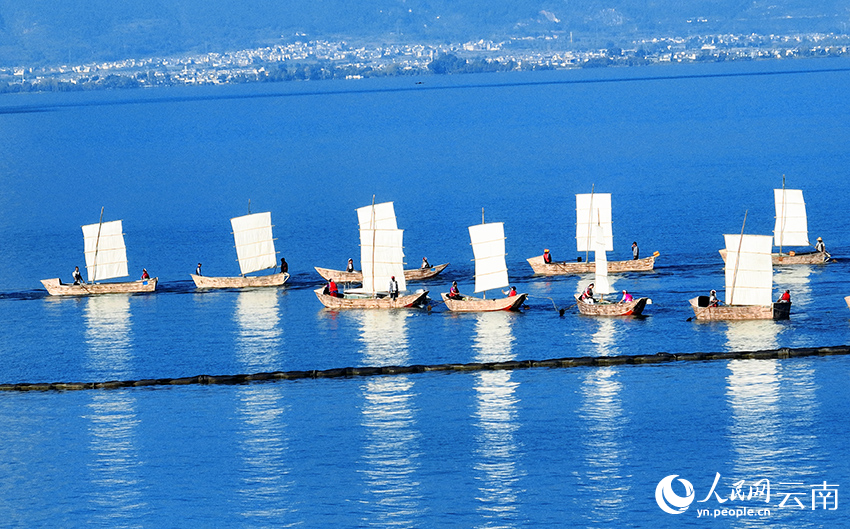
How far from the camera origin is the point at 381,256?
323 feet

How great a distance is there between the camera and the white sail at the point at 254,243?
357 ft

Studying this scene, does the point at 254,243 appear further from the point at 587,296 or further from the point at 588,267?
the point at 587,296

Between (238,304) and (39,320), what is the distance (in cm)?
1568

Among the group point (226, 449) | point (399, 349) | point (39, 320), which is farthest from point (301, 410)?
point (39, 320)

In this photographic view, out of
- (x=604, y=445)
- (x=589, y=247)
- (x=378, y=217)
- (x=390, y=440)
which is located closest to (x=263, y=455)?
(x=390, y=440)

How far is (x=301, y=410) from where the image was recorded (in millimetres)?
71750

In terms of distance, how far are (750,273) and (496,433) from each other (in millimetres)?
30022

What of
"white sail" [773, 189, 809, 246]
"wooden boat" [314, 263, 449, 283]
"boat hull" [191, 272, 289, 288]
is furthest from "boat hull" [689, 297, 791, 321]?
"boat hull" [191, 272, 289, 288]

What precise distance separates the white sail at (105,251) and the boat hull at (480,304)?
32.9 metres

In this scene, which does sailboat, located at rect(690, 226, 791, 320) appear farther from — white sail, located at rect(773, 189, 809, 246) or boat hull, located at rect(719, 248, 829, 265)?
white sail, located at rect(773, 189, 809, 246)

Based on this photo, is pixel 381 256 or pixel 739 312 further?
pixel 381 256

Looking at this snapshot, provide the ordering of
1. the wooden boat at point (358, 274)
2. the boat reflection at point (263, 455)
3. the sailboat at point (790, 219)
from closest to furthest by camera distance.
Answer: the boat reflection at point (263, 455) → the wooden boat at point (358, 274) → the sailboat at point (790, 219)

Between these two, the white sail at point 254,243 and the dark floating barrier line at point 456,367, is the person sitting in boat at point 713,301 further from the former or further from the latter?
the white sail at point 254,243

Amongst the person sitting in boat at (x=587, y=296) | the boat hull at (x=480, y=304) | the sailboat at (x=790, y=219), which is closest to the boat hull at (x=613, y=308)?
the person sitting in boat at (x=587, y=296)
